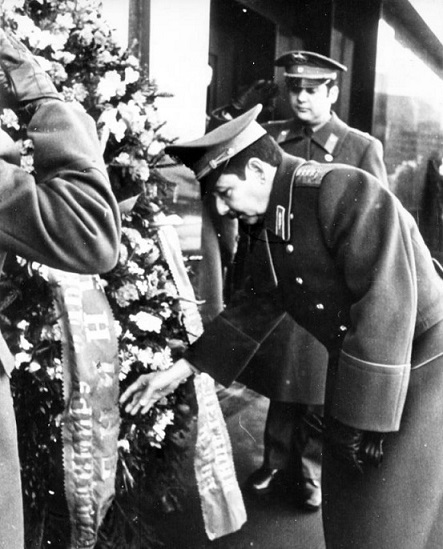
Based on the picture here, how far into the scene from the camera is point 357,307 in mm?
1779

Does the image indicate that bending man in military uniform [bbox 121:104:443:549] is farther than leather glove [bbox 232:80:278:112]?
No

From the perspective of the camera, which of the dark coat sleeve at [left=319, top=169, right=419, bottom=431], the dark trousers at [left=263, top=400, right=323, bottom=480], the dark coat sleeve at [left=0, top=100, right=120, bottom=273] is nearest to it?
the dark coat sleeve at [left=0, top=100, right=120, bottom=273]

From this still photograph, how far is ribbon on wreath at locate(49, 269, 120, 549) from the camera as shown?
1.88 metres

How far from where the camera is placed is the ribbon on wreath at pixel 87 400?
6.15 feet

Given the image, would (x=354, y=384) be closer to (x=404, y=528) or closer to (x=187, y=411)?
(x=404, y=528)

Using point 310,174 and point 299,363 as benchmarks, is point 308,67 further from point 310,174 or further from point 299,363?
point 299,363

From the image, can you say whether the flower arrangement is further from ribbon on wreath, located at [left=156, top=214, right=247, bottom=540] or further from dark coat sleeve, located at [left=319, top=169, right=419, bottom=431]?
dark coat sleeve, located at [left=319, top=169, right=419, bottom=431]

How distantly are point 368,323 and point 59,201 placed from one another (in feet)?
2.88

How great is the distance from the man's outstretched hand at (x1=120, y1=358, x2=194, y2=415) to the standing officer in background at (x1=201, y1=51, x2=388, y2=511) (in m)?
0.21

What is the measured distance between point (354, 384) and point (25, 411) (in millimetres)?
926

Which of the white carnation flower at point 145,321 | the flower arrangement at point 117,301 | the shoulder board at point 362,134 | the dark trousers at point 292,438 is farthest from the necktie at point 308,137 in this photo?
the dark trousers at point 292,438

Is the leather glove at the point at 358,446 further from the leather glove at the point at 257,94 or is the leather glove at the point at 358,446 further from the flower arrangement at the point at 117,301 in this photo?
the leather glove at the point at 257,94

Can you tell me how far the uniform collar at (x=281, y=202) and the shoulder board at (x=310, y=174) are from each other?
0.01 metres

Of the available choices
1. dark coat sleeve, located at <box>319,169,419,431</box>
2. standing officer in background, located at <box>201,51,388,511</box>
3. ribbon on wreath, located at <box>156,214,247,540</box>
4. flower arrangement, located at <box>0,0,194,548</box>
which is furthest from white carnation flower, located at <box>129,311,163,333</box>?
dark coat sleeve, located at <box>319,169,419,431</box>
